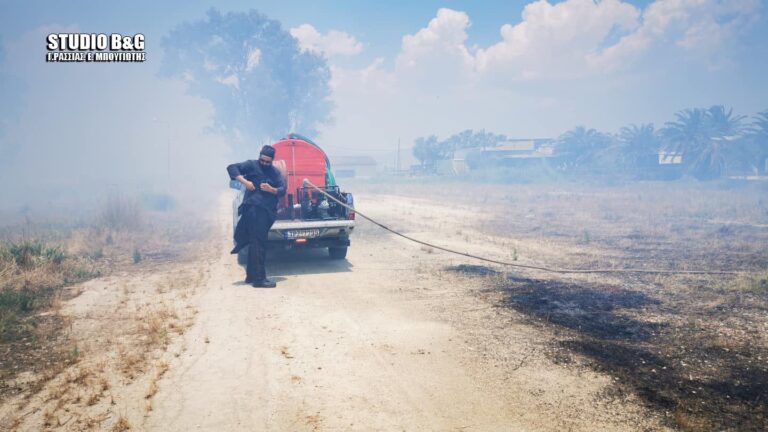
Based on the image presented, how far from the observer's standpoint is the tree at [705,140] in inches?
1706

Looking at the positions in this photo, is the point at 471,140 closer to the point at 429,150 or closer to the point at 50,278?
the point at 429,150

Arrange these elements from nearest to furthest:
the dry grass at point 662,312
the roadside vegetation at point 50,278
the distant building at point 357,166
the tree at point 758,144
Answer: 1. the dry grass at point 662,312
2. the roadside vegetation at point 50,278
3. the tree at point 758,144
4. the distant building at point 357,166

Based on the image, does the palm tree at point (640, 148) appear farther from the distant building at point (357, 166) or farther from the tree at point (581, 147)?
the distant building at point (357, 166)

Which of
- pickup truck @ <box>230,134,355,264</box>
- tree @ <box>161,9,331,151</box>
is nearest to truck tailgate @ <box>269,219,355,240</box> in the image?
pickup truck @ <box>230,134,355,264</box>

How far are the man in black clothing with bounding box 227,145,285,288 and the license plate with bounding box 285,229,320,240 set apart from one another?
721 millimetres

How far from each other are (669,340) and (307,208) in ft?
22.8

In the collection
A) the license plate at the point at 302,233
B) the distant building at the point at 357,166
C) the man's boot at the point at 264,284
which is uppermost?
the distant building at the point at 357,166

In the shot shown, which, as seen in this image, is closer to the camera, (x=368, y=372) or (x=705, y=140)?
(x=368, y=372)

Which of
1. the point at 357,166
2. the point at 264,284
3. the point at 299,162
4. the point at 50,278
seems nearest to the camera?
the point at 264,284

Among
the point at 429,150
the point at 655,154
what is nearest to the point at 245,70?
the point at 429,150

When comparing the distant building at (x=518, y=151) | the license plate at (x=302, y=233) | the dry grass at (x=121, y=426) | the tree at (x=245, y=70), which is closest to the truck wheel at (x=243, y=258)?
the license plate at (x=302, y=233)

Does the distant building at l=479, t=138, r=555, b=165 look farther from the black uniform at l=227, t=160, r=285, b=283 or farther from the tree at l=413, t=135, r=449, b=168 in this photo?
the black uniform at l=227, t=160, r=285, b=283

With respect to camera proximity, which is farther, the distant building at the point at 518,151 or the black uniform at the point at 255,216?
the distant building at the point at 518,151

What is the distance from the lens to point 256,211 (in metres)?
7.81
